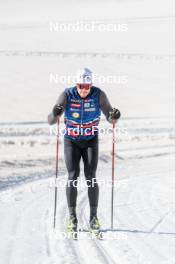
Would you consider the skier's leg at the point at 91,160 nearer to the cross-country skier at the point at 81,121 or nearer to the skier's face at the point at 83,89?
the cross-country skier at the point at 81,121

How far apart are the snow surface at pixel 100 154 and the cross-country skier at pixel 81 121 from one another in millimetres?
709

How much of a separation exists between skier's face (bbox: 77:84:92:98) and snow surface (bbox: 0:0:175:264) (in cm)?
175

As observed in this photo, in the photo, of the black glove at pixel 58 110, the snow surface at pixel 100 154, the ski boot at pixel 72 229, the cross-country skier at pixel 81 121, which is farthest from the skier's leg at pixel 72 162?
the snow surface at pixel 100 154

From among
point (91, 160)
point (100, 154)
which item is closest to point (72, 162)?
point (91, 160)

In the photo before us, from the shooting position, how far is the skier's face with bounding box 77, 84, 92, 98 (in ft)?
20.1

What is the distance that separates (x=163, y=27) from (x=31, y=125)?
5011cm

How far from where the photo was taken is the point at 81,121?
20.4 feet

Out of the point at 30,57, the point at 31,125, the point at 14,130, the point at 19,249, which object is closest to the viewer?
the point at 19,249

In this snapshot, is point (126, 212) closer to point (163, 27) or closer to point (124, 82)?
point (124, 82)

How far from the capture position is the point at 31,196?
31.8 ft

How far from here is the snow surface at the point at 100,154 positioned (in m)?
5.86

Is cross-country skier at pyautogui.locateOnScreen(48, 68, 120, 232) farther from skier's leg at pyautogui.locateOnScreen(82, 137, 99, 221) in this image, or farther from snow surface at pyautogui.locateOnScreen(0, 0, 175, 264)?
snow surface at pyautogui.locateOnScreen(0, 0, 175, 264)

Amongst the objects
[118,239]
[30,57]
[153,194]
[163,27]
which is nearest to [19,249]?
[118,239]

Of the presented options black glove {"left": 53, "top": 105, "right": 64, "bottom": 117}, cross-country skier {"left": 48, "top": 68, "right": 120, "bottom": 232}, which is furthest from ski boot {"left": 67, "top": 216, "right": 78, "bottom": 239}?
black glove {"left": 53, "top": 105, "right": 64, "bottom": 117}
